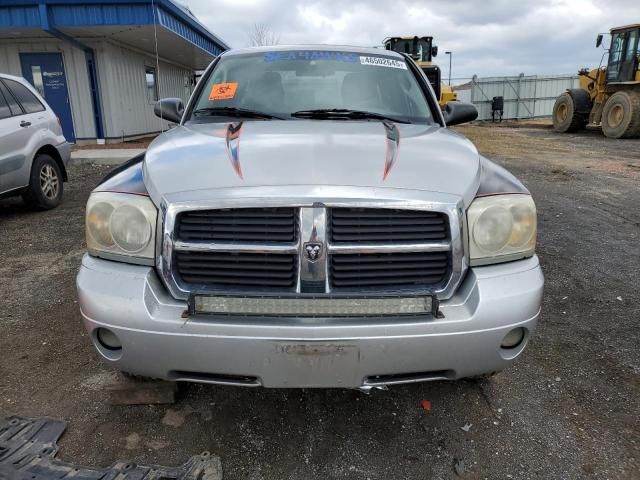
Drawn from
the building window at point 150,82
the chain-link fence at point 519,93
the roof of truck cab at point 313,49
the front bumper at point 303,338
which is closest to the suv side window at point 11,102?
the roof of truck cab at point 313,49

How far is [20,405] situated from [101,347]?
0.90m

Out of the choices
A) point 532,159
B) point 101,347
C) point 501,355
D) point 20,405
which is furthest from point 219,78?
point 532,159

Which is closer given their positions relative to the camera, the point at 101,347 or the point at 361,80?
the point at 101,347

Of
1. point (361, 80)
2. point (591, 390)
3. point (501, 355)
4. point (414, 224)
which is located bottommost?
point (591, 390)

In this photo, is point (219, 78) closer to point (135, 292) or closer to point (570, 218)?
point (135, 292)

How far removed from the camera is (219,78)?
11.1ft

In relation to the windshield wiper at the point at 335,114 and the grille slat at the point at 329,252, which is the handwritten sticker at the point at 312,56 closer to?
the windshield wiper at the point at 335,114

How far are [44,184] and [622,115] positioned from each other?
17.7 m

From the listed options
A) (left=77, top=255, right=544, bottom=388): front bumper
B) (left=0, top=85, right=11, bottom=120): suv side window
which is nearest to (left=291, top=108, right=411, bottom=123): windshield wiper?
(left=77, top=255, right=544, bottom=388): front bumper

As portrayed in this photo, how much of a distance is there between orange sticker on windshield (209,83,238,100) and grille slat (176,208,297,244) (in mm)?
1525

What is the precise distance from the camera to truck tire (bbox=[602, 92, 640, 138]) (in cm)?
1590

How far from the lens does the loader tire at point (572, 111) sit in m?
18.7

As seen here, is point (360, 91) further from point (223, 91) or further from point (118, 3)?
point (118, 3)

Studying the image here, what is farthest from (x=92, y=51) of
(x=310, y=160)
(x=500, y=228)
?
(x=500, y=228)
